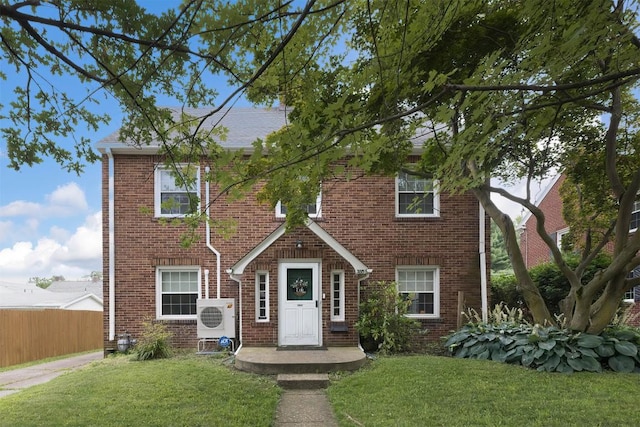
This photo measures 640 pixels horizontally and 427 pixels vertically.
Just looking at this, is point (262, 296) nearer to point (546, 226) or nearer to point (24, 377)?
point (24, 377)

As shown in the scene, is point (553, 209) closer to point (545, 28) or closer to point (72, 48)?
point (545, 28)

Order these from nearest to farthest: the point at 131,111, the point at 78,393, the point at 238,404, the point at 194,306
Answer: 1. the point at 131,111
2. the point at 238,404
3. the point at 78,393
4. the point at 194,306

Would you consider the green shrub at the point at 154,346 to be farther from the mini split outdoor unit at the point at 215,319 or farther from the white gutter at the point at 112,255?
the white gutter at the point at 112,255

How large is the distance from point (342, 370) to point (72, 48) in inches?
252

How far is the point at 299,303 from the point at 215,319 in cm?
207

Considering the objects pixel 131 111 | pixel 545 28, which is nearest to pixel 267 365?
pixel 131 111

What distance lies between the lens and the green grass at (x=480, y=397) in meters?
4.79

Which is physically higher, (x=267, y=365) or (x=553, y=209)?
(x=553, y=209)

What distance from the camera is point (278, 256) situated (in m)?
9.67

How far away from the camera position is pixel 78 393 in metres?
5.96

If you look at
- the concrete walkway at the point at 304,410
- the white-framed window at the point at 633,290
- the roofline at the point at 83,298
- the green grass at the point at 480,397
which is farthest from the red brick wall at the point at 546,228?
the roofline at the point at 83,298

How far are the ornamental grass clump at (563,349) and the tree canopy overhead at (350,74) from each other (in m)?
0.48

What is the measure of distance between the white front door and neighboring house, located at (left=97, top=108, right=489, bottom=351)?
23mm

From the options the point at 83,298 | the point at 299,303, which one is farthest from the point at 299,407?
the point at 83,298
